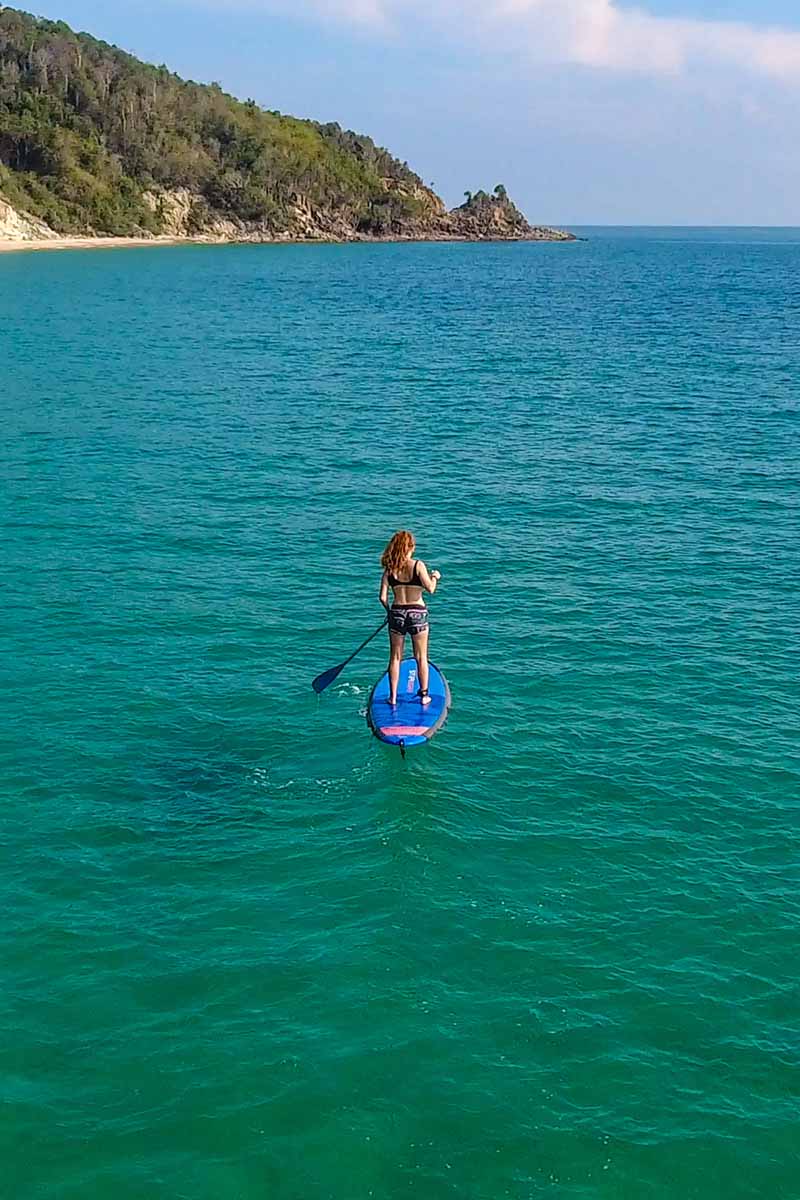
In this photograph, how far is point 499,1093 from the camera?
11688 millimetres

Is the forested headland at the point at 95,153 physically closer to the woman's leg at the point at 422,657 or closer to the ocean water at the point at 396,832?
the ocean water at the point at 396,832

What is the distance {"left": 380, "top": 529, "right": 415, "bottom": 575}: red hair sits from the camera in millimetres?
16781

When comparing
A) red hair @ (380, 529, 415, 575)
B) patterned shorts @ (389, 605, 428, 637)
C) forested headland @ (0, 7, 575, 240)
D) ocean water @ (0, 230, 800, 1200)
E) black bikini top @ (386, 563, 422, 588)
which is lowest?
ocean water @ (0, 230, 800, 1200)

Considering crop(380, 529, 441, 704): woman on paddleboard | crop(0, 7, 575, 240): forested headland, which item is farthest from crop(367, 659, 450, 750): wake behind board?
crop(0, 7, 575, 240): forested headland

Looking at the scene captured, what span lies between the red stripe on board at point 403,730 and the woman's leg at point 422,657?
80 cm

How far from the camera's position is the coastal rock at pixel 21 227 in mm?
145750

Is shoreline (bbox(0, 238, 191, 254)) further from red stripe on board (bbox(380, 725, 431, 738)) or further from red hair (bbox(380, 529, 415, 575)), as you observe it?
red stripe on board (bbox(380, 725, 431, 738))

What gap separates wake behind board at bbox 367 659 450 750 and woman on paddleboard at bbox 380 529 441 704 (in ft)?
0.61

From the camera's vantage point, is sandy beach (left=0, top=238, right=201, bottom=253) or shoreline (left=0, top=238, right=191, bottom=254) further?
sandy beach (left=0, top=238, right=201, bottom=253)

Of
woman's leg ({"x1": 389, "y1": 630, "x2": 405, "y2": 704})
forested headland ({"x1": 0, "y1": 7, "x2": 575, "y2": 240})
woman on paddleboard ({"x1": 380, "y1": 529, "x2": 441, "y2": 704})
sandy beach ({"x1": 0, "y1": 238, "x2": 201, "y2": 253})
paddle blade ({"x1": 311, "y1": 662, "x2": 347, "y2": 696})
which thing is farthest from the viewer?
forested headland ({"x1": 0, "y1": 7, "x2": 575, "y2": 240})

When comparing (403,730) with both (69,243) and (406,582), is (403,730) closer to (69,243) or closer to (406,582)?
(406,582)

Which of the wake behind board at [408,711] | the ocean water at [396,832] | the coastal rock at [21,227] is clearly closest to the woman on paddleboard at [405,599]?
the wake behind board at [408,711]

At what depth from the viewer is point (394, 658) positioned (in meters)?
18.0

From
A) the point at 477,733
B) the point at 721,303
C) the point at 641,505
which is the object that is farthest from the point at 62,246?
the point at 477,733
